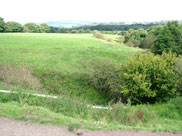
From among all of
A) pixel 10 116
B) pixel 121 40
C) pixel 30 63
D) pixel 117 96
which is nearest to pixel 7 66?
pixel 30 63

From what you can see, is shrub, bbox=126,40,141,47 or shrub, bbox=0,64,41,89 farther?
shrub, bbox=126,40,141,47

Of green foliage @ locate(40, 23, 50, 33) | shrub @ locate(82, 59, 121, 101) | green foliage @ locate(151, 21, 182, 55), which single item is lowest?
shrub @ locate(82, 59, 121, 101)

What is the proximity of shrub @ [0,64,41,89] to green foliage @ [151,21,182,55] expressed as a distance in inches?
814

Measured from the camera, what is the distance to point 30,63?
23.0 meters

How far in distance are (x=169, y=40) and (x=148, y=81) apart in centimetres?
1794

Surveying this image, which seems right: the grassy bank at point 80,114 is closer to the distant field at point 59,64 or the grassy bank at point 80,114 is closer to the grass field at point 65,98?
the grass field at point 65,98

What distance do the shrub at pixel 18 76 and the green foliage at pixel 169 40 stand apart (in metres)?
20.7

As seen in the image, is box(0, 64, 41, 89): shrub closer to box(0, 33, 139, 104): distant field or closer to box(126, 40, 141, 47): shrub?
box(0, 33, 139, 104): distant field

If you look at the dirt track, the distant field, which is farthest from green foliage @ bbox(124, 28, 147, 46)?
the dirt track

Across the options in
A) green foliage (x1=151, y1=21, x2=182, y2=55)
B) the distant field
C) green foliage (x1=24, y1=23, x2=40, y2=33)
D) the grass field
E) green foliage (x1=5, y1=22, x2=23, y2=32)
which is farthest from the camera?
green foliage (x1=24, y1=23, x2=40, y2=33)

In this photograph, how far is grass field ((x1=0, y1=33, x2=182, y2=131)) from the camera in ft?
26.0

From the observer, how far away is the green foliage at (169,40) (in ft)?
98.6

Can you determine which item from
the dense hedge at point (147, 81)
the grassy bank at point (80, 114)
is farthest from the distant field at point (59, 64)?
the grassy bank at point (80, 114)

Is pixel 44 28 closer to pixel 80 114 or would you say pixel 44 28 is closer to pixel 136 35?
pixel 136 35
